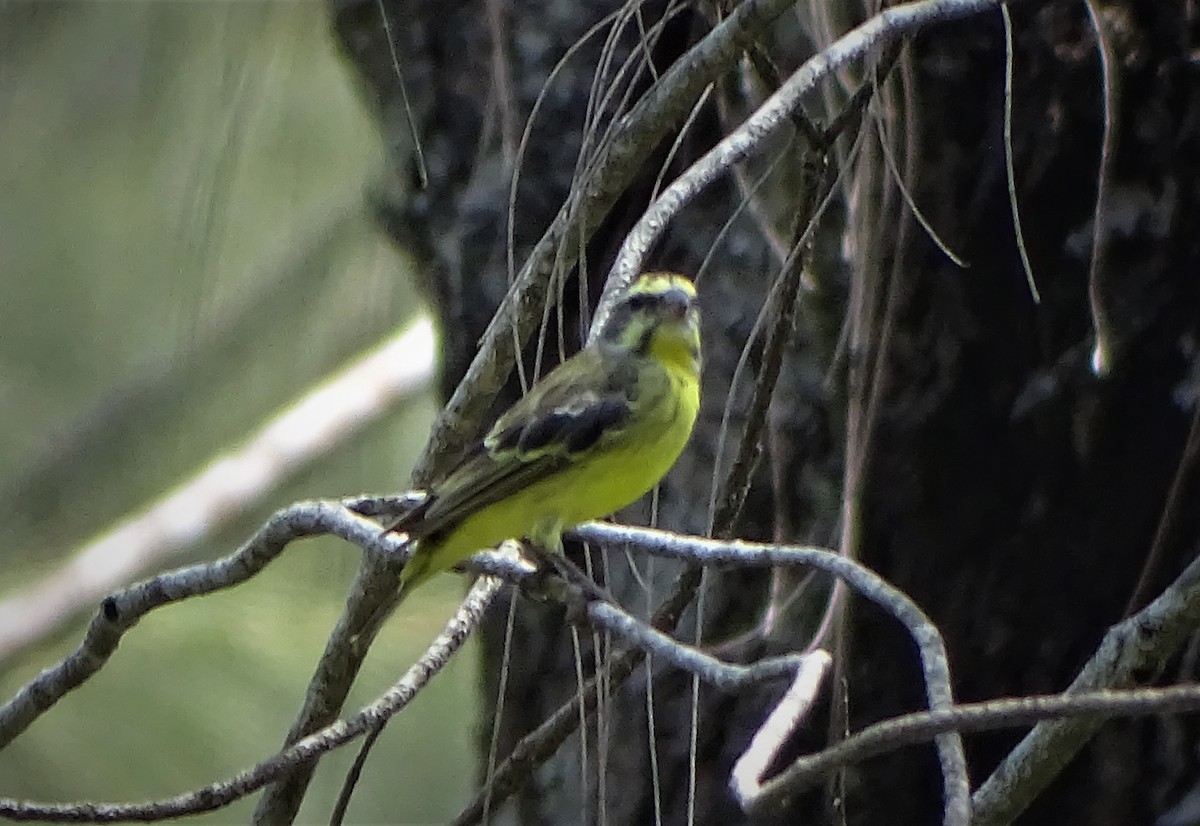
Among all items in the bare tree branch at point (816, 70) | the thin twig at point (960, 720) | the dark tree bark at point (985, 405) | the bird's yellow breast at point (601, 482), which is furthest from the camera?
the bird's yellow breast at point (601, 482)

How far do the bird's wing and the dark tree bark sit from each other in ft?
0.44

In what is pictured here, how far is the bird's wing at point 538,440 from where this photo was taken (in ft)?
4.68

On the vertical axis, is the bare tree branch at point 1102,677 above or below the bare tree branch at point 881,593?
below

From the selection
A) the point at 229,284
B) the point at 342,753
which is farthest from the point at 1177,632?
the point at 342,753

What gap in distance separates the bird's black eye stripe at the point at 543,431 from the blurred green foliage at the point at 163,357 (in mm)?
206

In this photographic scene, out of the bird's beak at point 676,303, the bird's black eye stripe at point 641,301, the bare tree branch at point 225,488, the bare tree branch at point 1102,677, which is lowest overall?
the bare tree branch at point 1102,677

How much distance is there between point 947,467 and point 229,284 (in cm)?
112

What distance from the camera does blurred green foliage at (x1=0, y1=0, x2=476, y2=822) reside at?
5.29 feet

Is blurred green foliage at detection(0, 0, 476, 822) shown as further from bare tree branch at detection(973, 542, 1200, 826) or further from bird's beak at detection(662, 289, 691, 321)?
bare tree branch at detection(973, 542, 1200, 826)

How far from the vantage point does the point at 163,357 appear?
1.89m

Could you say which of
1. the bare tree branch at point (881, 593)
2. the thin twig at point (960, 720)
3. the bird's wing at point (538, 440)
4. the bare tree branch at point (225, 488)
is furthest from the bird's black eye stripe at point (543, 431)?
the thin twig at point (960, 720)

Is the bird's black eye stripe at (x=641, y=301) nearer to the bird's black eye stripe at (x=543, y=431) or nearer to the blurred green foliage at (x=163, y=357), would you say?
the bird's black eye stripe at (x=543, y=431)

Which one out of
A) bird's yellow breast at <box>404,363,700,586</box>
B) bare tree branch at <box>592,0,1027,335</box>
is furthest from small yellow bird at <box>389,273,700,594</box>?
bare tree branch at <box>592,0,1027,335</box>

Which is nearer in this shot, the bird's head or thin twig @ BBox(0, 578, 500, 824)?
thin twig @ BBox(0, 578, 500, 824)
